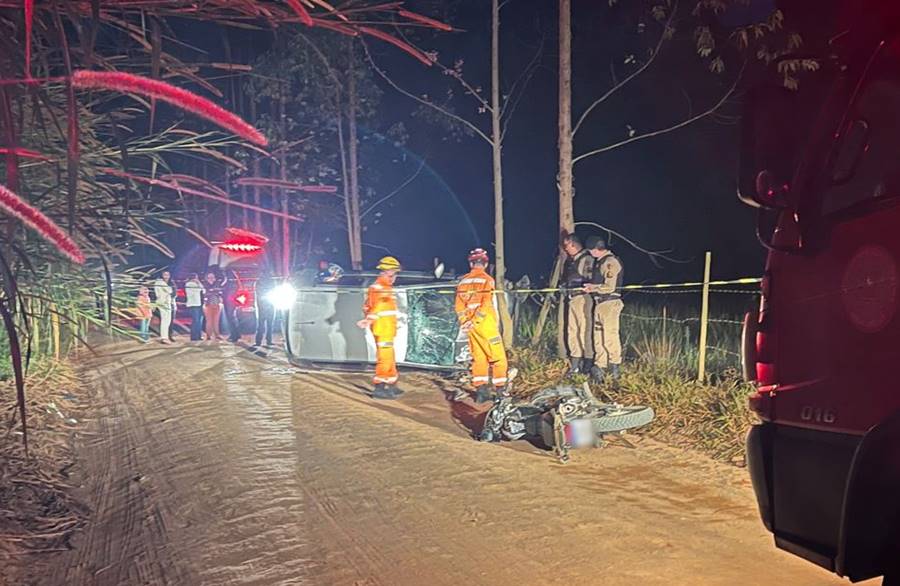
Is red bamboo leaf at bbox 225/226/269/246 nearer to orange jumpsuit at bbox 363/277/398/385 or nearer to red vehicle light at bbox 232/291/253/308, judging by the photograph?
red vehicle light at bbox 232/291/253/308

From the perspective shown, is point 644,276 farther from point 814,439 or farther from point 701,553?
point 814,439

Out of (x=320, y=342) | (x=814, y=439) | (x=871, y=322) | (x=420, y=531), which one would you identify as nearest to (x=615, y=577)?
(x=420, y=531)

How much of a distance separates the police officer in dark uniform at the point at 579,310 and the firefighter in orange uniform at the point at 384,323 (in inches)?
91.9

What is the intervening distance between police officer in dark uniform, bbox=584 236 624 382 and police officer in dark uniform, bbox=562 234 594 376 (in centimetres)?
19

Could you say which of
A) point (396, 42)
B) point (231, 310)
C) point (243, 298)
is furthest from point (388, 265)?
point (231, 310)

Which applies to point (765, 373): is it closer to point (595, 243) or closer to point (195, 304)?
point (595, 243)

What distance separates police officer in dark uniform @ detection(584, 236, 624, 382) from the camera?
9914 millimetres

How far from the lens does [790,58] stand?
3225 mm

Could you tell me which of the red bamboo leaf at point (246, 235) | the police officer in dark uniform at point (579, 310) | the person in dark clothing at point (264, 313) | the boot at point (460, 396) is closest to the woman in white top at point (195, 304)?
the red bamboo leaf at point (246, 235)

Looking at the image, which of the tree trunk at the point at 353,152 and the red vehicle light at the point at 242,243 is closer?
the red vehicle light at the point at 242,243

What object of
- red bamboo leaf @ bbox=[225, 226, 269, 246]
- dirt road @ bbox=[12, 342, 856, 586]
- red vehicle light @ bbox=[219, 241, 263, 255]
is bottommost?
dirt road @ bbox=[12, 342, 856, 586]

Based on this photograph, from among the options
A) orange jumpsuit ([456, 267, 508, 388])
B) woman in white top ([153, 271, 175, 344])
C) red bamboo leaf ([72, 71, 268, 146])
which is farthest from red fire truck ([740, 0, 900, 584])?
woman in white top ([153, 271, 175, 344])

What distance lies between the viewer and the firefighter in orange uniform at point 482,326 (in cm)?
950

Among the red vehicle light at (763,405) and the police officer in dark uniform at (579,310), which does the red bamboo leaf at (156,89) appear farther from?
the police officer in dark uniform at (579,310)
